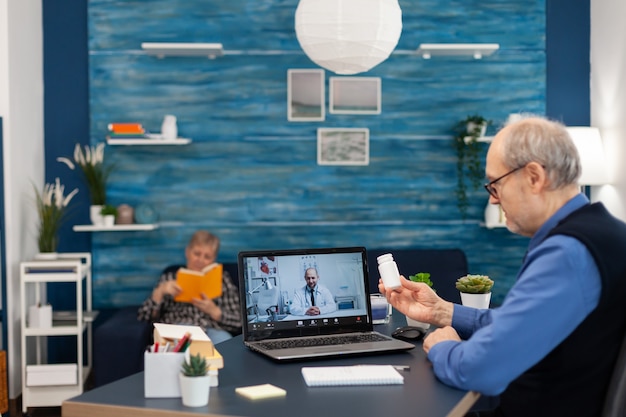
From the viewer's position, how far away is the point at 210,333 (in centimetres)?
447

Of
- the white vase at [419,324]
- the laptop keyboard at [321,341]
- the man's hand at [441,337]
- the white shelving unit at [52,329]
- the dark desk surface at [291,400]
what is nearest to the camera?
the dark desk surface at [291,400]

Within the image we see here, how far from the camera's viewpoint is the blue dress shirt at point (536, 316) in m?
1.82

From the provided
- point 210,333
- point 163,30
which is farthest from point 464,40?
point 210,333

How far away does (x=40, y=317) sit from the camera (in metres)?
4.65

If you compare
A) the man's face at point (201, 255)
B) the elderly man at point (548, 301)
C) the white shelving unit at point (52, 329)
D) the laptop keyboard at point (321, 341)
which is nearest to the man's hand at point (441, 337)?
the elderly man at point (548, 301)

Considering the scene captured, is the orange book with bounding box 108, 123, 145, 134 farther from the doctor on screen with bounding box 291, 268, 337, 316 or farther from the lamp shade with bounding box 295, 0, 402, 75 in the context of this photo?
the doctor on screen with bounding box 291, 268, 337, 316

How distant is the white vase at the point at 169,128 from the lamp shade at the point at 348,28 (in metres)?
1.85

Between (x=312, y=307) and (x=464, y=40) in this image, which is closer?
(x=312, y=307)

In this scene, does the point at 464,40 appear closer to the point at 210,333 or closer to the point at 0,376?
the point at 210,333

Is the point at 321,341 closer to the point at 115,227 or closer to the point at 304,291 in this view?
the point at 304,291

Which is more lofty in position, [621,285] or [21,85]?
[21,85]

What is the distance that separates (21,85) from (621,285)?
397 centimetres

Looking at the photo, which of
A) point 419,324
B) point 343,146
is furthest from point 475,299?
point 343,146

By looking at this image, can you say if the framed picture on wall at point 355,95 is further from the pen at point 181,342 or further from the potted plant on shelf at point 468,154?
the pen at point 181,342
